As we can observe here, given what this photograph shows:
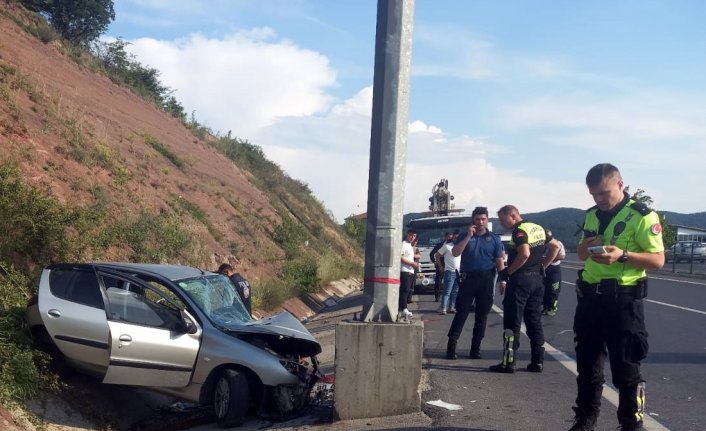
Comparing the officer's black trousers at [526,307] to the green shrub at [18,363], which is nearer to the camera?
the green shrub at [18,363]

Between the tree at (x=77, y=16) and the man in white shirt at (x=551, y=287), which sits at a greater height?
the tree at (x=77, y=16)

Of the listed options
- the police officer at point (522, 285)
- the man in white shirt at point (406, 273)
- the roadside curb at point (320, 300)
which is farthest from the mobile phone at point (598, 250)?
the roadside curb at point (320, 300)

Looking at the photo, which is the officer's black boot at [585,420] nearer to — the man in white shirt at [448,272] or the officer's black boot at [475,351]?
the officer's black boot at [475,351]

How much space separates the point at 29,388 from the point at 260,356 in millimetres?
2106

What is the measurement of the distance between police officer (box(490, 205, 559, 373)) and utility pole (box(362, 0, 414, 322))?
203 centimetres

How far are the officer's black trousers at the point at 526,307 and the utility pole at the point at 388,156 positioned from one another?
2.09m

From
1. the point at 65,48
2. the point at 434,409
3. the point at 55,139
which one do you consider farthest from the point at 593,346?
the point at 65,48

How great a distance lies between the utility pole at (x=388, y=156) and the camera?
7.11 m

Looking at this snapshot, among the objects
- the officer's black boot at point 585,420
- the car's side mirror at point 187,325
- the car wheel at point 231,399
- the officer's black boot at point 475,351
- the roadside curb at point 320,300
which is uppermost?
the car's side mirror at point 187,325

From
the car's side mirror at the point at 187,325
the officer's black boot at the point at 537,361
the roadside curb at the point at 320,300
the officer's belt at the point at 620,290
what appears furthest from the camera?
the roadside curb at the point at 320,300

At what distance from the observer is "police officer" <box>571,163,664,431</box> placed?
5395 millimetres

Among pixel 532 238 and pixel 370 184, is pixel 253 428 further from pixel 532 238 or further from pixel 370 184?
pixel 532 238

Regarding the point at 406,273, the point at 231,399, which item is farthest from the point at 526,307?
the point at 406,273

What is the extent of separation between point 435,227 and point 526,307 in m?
14.3
